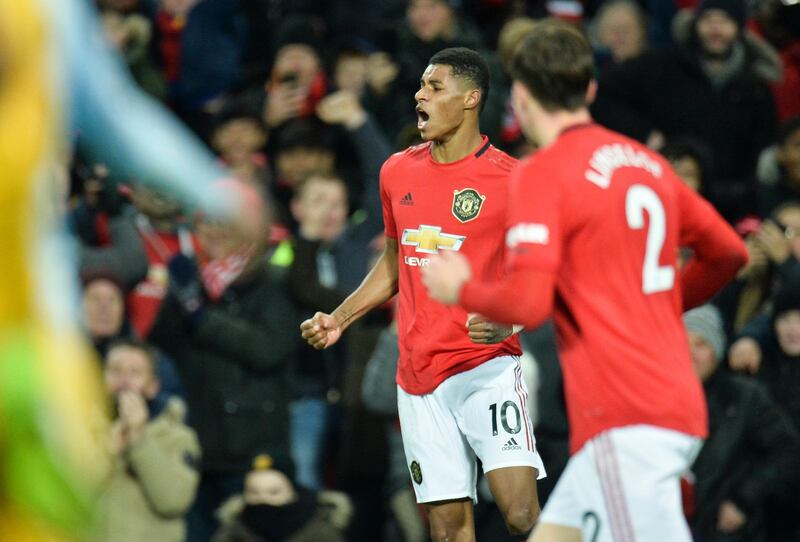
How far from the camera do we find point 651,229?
474 cm

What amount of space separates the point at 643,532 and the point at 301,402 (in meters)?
5.05

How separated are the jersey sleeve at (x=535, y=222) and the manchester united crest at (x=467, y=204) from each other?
182cm

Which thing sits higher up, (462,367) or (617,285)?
(617,285)

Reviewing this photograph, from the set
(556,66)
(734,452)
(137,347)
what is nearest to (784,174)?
(734,452)

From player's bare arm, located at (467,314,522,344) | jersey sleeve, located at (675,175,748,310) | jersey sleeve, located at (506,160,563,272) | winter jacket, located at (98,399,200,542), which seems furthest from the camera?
winter jacket, located at (98,399,200,542)

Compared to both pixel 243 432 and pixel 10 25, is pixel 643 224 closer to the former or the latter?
pixel 10 25

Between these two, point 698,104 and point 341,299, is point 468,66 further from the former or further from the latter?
point 698,104

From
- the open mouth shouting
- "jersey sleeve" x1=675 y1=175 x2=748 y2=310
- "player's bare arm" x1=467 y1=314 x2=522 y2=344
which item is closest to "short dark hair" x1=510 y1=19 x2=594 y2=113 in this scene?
"jersey sleeve" x1=675 y1=175 x2=748 y2=310

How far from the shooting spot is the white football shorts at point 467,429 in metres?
6.54

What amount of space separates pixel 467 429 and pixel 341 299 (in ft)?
9.32

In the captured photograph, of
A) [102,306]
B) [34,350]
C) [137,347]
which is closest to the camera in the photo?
[34,350]

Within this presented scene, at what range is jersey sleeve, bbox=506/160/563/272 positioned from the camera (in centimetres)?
454

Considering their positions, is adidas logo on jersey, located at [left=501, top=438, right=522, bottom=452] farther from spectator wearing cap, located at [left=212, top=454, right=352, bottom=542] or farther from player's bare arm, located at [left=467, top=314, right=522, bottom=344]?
spectator wearing cap, located at [left=212, top=454, right=352, bottom=542]

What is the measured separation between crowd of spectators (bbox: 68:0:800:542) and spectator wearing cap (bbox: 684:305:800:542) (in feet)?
0.04
